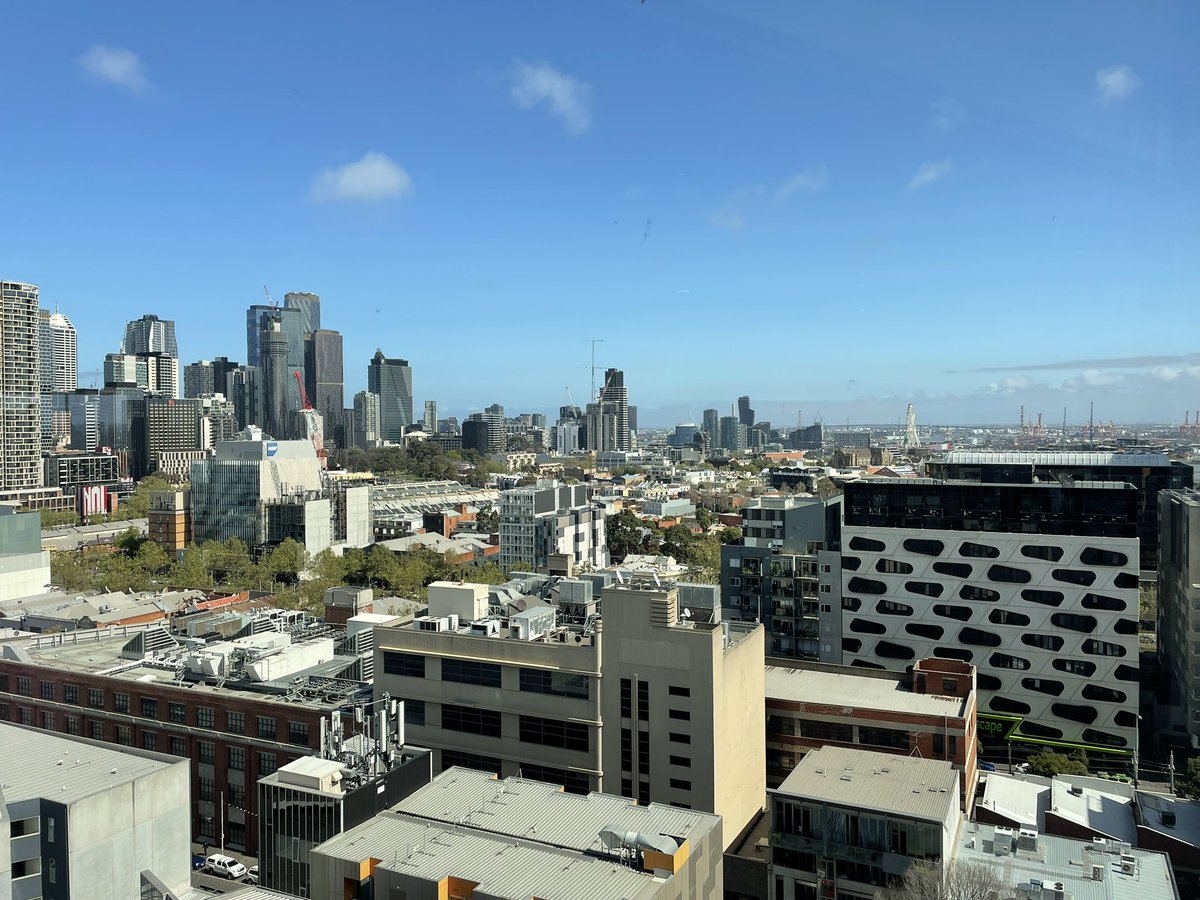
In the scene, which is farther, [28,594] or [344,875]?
[28,594]

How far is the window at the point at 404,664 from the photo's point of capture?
13562mm

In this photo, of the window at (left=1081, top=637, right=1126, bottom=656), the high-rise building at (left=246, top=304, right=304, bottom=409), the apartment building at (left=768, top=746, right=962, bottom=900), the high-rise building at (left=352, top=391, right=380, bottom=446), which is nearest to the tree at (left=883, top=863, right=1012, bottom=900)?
the apartment building at (left=768, top=746, right=962, bottom=900)

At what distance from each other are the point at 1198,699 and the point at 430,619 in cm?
1618

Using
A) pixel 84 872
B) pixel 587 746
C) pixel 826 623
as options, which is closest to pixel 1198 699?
pixel 826 623

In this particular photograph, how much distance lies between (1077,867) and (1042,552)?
1106cm

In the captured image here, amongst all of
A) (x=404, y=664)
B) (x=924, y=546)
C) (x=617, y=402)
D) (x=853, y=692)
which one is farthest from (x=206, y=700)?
(x=617, y=402)

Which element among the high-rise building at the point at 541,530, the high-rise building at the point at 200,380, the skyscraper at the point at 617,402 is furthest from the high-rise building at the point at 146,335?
the high-rise building at the point at 541,530

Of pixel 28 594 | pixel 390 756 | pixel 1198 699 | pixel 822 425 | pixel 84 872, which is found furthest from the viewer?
pixel 822 425

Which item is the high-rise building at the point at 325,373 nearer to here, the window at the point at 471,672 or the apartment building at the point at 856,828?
the window at the point at 471,672

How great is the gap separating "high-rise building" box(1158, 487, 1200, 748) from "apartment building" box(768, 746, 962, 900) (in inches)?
449

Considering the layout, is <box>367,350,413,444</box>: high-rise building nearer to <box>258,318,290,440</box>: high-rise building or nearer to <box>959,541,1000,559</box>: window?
<box>258,318,290,440</box>: high-rise building

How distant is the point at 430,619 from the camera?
14172mm

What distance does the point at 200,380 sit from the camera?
132 m

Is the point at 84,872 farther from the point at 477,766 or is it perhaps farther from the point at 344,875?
the point at 477,766
